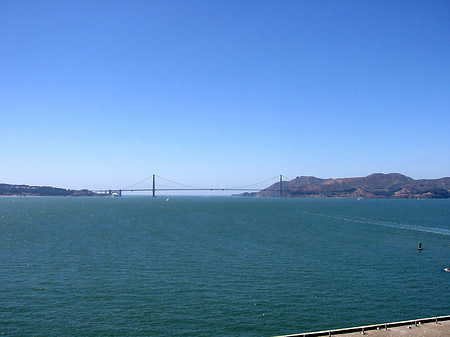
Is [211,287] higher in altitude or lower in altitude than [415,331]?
lower

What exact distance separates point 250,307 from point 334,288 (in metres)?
10.1

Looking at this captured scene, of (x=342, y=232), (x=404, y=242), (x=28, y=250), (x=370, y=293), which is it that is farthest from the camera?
(x=342, y=232)

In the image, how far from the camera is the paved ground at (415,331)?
19312mm

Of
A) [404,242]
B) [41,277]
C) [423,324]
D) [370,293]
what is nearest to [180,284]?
[41,277]

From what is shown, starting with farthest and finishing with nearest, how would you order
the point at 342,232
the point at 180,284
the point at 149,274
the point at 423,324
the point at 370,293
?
the point at 342,232 → the point at 149,274 → the point at 180,284 → the point at 370,293 → the point at 423,324

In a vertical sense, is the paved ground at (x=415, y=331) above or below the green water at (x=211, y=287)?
above

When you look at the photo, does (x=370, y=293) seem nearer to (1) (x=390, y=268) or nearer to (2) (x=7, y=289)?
(1) (x=390, y=268)

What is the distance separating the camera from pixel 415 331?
65.2 feet

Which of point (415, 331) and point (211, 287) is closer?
point (415, 331)

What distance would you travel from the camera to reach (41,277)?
37.5 metres

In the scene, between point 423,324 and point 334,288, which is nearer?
point 423,324

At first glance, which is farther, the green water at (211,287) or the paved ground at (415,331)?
the green water at (211,287)

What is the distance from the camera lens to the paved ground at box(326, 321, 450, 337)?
19.3 m

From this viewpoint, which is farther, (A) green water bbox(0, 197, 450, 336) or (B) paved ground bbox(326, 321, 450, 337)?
(A) green water bbox(0, 197, 450, 336)
